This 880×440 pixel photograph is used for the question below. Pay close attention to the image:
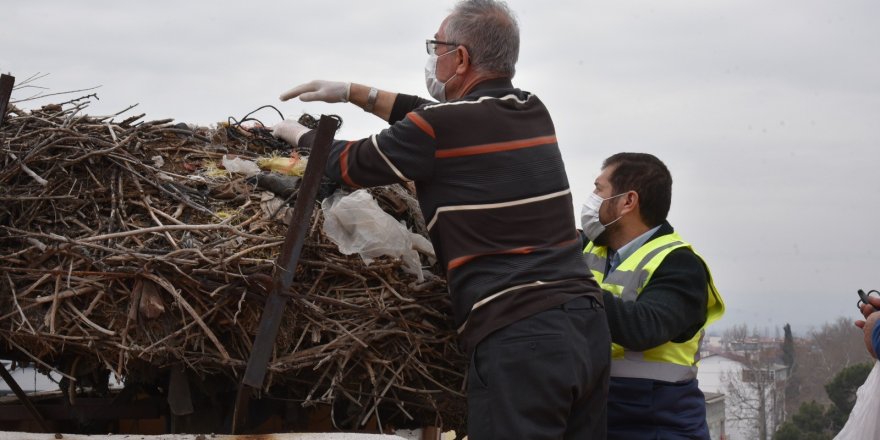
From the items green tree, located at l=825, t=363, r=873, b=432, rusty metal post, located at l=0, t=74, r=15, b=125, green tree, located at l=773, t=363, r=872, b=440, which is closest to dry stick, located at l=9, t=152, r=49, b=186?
rusty metal post, located at l=0, t=74, r=15, b=125

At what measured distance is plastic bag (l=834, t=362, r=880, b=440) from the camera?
437cm

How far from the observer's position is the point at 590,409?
3.33m

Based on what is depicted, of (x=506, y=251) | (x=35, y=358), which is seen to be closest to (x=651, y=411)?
(x=506, y=251)

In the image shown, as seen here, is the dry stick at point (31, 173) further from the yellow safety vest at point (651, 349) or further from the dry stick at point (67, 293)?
the yellow safety vest at point (651, 349)

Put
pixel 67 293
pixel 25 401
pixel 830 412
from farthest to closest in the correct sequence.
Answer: pixel 830 412, pixel 25 401, pixel 67 293

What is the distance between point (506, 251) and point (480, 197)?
0.19 meters

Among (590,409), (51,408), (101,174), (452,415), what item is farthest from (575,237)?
(51,408)

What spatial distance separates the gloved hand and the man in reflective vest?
112 cm

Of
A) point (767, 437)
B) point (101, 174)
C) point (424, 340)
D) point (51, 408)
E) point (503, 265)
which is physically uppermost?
point (101, 174)

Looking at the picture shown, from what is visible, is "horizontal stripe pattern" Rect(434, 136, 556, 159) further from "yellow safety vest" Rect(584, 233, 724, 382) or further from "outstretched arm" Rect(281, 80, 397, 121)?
"yellow safety vest" Rect(584, 233, 724, 382)

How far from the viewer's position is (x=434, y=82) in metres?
3.60

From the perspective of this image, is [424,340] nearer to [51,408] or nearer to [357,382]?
[357,382]

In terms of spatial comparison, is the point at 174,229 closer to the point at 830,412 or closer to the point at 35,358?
the point at 35,358

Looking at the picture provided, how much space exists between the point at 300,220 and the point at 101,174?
84 cm
